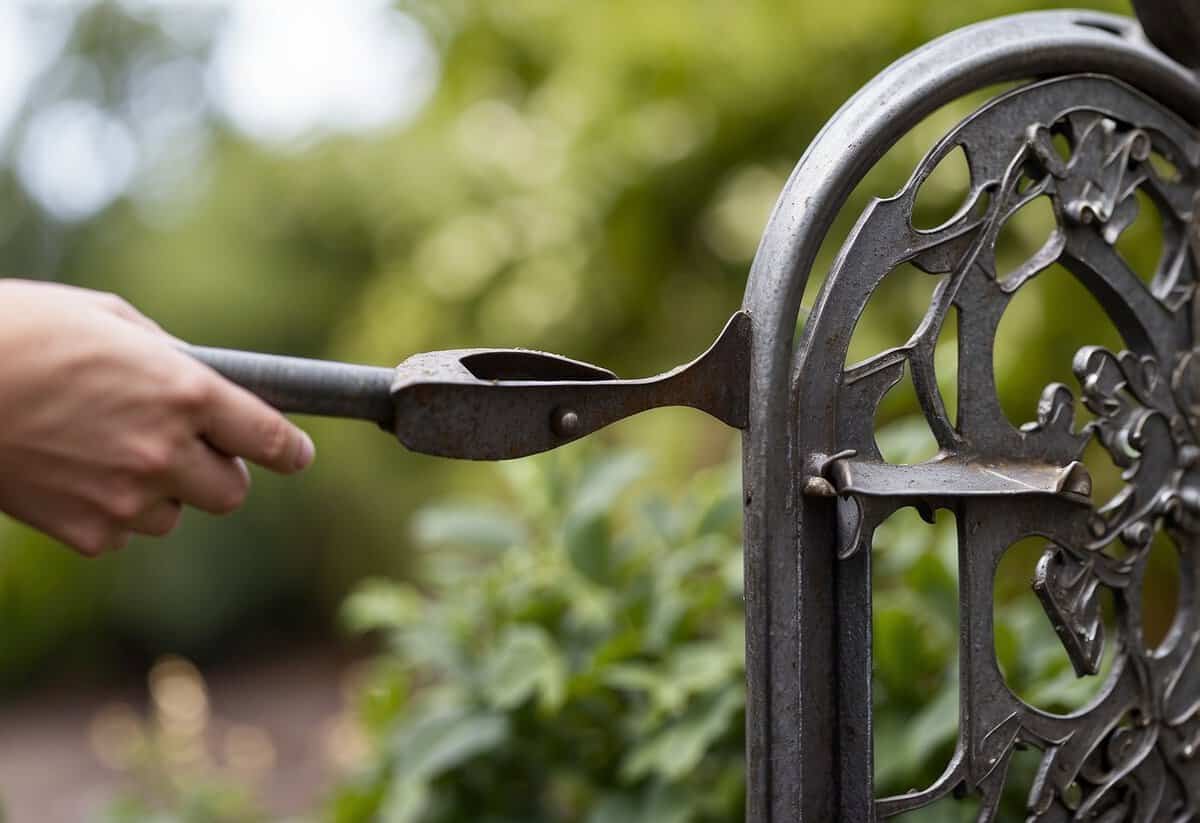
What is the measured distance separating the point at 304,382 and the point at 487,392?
3.9 inches

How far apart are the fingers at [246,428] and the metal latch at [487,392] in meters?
0.02

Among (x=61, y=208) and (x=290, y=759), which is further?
(x=61, y=208)

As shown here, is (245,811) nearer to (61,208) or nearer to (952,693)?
(952,693)

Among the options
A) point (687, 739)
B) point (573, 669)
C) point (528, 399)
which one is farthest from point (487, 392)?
point (573, 669)

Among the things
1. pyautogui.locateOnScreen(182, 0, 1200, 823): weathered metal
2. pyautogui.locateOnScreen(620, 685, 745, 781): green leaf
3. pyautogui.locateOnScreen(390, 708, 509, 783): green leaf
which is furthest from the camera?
pyautogui.locateOnScreen(390, 708, 509, 783): green leaf

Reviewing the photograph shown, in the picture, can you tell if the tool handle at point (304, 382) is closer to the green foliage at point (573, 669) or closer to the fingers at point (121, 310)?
the fingers at point (121, 310)

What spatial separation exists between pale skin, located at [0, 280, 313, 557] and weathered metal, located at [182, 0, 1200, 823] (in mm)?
33

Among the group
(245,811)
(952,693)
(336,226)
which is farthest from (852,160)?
(336,226)

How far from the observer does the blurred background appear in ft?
4.16

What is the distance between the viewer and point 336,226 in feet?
14.1

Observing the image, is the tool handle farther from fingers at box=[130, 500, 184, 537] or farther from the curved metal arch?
the curved metal arch

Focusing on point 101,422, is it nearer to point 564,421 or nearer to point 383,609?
point 564,421

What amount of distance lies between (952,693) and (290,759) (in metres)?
2.84

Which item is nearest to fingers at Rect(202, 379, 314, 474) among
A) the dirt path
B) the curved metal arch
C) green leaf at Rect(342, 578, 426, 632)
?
the curved metal arch
